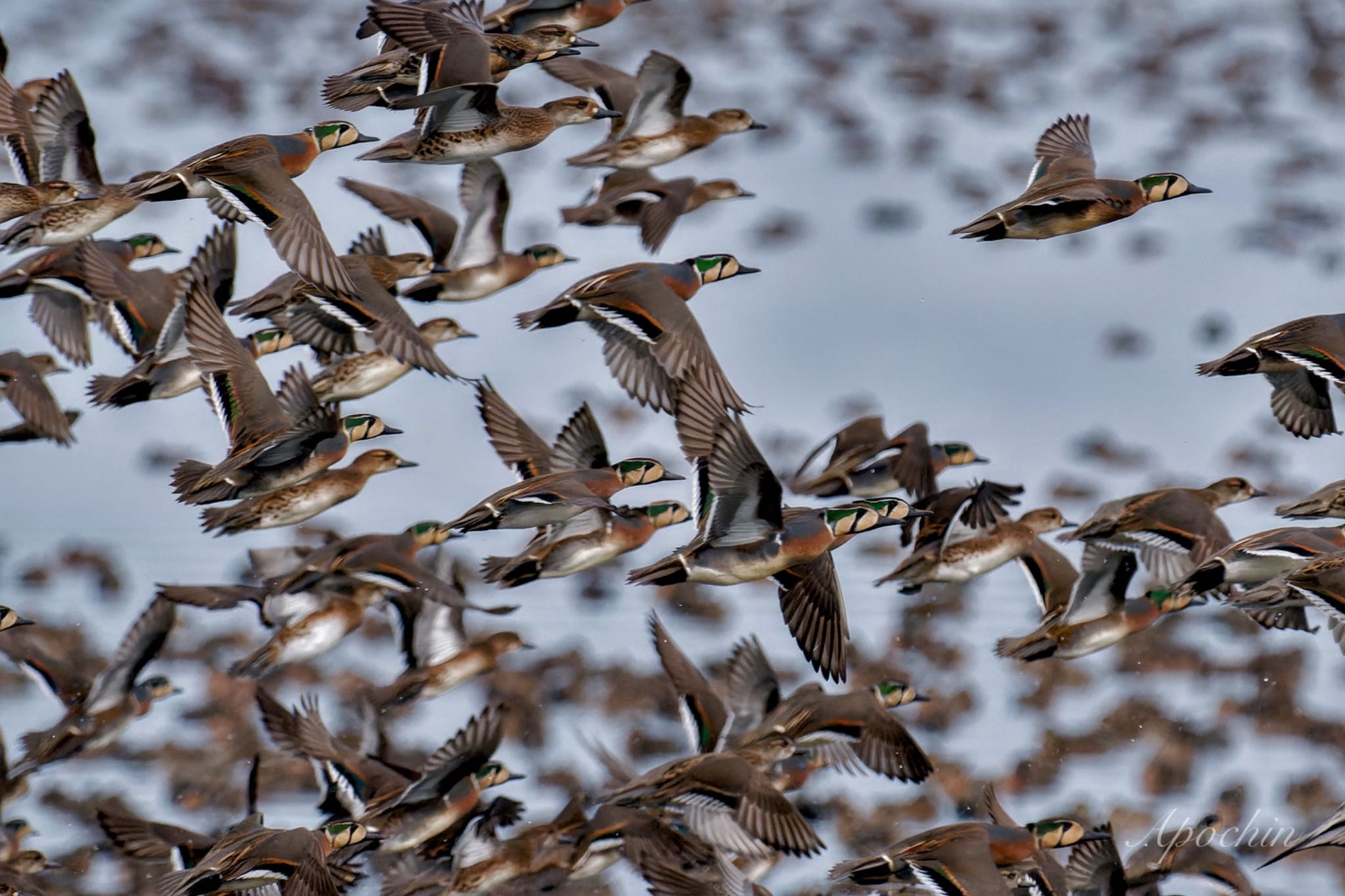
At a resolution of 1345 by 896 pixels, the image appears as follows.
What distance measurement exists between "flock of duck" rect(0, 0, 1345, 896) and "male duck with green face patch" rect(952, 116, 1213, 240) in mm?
15

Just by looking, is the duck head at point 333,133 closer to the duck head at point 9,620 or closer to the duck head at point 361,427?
the duck head at point 361,427

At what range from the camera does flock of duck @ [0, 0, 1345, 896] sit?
5.13 meters

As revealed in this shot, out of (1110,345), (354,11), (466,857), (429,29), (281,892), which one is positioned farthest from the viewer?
(354,11)

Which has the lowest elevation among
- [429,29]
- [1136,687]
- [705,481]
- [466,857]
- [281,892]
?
[1136,687]

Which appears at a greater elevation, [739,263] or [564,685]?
[739,263]

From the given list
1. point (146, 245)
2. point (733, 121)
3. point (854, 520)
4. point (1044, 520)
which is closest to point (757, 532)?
point (854, 520)

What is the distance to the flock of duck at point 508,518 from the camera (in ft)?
16.8

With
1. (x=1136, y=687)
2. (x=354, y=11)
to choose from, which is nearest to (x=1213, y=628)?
(x=1136, y=687)

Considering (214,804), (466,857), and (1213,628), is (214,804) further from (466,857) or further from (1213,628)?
(1213,628)

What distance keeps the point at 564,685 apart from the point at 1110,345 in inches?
201

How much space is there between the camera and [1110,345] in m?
11.6


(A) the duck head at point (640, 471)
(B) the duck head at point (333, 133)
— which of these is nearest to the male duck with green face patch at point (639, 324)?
(A) the duck head at point (640, 471)

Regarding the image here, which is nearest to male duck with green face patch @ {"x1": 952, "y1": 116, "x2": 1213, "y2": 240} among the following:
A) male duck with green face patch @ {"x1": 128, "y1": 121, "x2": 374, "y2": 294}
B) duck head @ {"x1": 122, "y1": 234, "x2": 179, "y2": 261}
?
male duck with green face patch @ {"x1": 128, "y1": 121, "x2": 374, "y2": 294}

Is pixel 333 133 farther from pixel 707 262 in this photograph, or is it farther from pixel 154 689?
pixel 154 689
